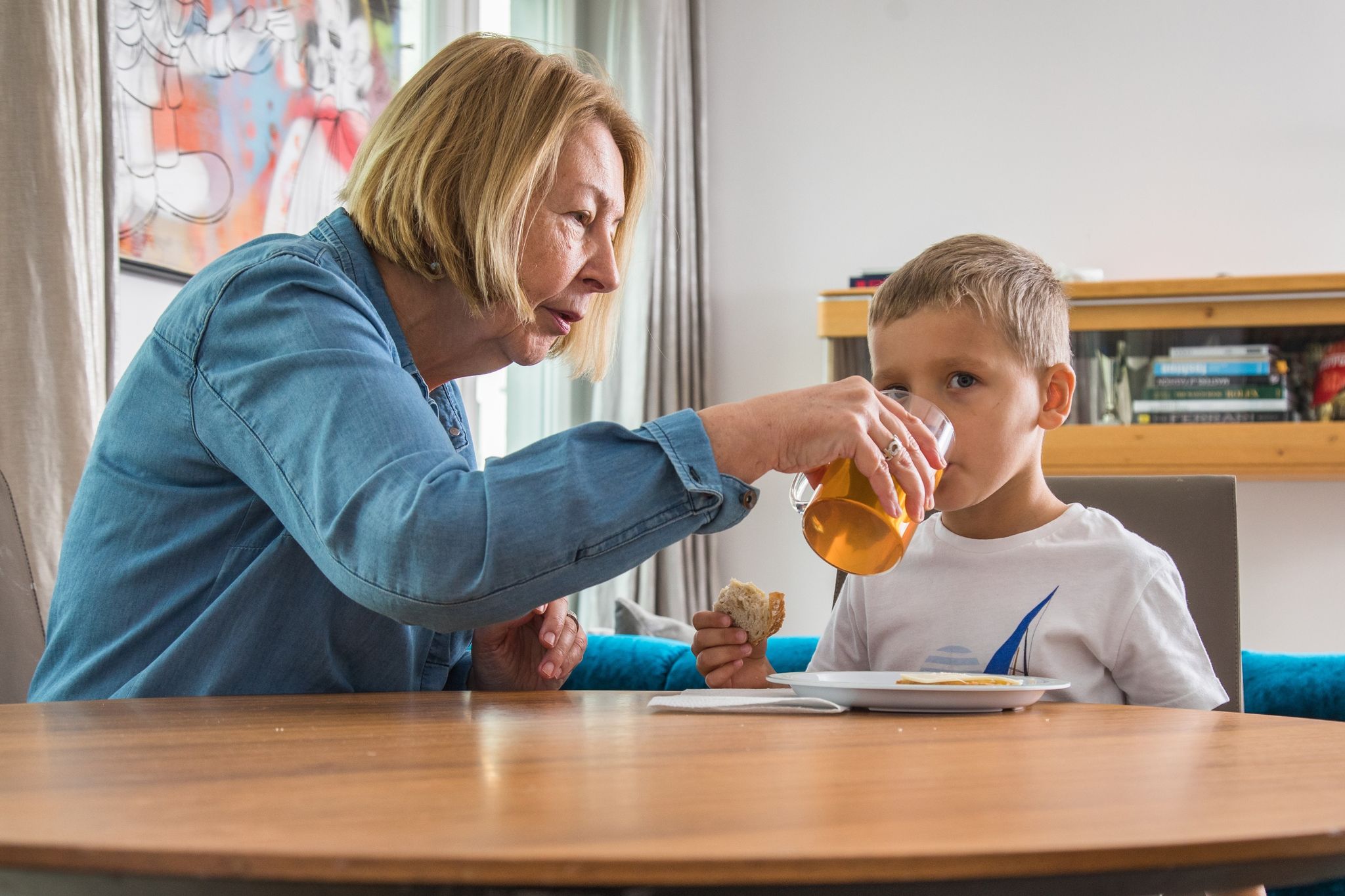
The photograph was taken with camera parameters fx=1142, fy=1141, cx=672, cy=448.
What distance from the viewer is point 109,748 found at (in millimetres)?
641

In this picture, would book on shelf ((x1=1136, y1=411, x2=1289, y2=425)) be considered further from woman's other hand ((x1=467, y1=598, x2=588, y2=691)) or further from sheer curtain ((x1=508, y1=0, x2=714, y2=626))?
woman's other hand ((x1=467, y1=598, x2=588, y2=691))

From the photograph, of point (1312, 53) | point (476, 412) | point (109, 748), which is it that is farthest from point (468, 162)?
point (1312, 53)

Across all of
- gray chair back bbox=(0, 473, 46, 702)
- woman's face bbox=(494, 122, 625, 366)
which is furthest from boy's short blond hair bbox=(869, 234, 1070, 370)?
gray chair back bbox=(0, 473, 46, 702)

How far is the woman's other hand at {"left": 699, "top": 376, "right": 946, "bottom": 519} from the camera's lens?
0.81m

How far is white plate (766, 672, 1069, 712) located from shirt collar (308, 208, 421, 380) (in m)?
0.51

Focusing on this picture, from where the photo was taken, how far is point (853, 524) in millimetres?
910

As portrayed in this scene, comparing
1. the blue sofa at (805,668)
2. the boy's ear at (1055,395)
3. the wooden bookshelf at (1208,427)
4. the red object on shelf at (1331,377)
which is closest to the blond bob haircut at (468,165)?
the boy's ear at (1055,395)

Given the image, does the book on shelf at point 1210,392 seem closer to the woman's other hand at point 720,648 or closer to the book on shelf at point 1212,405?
the book on shelf at point 1212,405

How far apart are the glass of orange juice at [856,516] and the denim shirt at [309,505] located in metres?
0.11

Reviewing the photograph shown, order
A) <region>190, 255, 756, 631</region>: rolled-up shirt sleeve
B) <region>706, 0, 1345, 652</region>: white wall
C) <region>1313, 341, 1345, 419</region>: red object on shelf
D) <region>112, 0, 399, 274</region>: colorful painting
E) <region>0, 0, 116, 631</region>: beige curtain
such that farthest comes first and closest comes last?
<region>706, 0, 1345, 652</region>: white wall
<region>1313, 341, 1345, 419</region>: red object on shelf
<region>112, 0, 399, 274</region>: colorful painting
<region>0, 0, 116, 631</region>: beige curtain
<region>190, 255, 756, 631</region>: rolled-up shirt sleeve

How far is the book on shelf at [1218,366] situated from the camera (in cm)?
375

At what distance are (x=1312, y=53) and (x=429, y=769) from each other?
4708 mm

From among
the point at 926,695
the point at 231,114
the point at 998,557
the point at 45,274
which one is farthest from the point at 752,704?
the point at 231,114

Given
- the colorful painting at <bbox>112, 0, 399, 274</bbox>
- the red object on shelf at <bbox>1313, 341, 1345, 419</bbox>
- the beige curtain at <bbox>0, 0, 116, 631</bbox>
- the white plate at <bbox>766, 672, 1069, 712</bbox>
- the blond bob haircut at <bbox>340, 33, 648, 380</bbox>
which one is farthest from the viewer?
the red object on shelf at <bbox>1313, 341, 1345, 419</bbox>
